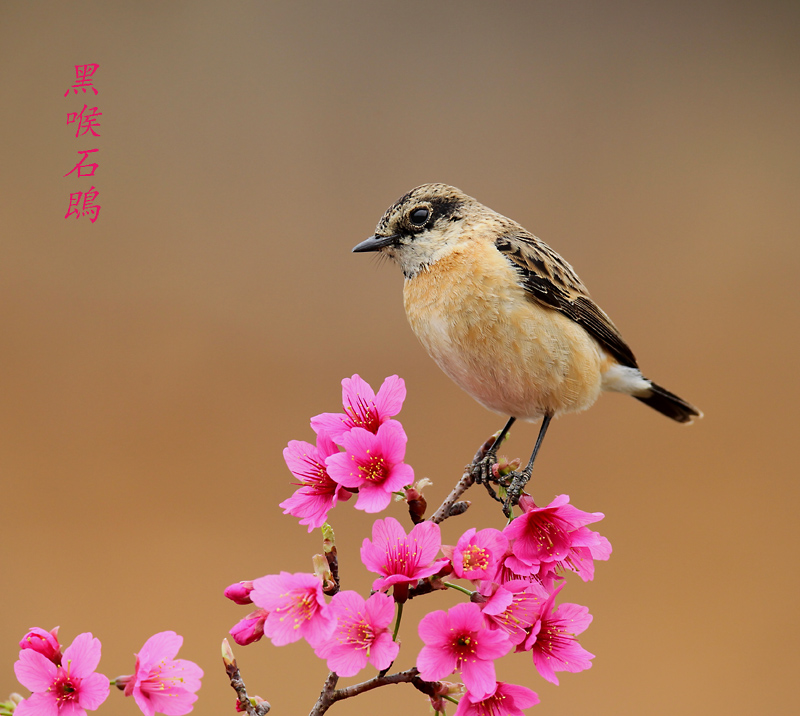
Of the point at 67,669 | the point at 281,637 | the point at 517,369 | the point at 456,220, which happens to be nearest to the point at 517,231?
the point at 456,220

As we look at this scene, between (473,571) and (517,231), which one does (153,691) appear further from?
(517,231)

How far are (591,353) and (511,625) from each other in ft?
2.45

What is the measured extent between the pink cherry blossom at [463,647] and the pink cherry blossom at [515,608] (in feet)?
0.07

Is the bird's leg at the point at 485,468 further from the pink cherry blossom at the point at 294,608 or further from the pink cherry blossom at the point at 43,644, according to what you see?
the pink cherry blossom at the point at 43,644

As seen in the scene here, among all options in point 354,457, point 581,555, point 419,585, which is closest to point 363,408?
point 354,457

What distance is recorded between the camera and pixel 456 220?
4.50ft

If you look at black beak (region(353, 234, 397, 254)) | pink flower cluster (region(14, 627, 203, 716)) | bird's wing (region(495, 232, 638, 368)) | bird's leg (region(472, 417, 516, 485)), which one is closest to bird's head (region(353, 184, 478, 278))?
black beak (region(353, 234, 397, 254))

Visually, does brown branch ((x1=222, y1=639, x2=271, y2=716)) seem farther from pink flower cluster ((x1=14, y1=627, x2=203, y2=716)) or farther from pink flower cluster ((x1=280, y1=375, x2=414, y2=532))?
pink flower cluster ((x1=280, y1=375, x2=414, y2=532))

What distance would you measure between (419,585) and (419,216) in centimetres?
75

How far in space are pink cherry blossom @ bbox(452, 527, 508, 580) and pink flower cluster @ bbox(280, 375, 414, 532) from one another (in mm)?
96

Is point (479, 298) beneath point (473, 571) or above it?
above

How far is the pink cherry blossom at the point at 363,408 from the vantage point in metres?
0.83

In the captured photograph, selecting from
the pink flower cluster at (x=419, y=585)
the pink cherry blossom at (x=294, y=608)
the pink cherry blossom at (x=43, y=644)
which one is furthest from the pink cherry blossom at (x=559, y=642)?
the pink cherry blossom at (x=43, y=644)

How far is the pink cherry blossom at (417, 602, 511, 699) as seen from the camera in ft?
2.35
